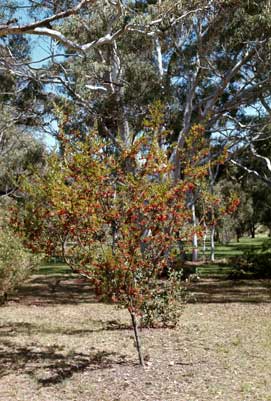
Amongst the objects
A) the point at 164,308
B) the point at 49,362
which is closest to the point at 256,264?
the point at 164,308

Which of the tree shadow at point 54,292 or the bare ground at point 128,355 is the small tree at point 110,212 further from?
the tree shadow at point 54,292

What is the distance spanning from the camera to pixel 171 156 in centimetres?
1361

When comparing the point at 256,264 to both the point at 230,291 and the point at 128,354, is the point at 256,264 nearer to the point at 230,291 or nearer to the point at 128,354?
the point at 230,291

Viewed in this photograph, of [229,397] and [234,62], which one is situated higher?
[234,62]

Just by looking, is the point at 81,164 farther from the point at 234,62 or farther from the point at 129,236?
the point at 234,62

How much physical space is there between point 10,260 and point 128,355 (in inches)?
181

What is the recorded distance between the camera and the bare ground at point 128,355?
5359 millimetres

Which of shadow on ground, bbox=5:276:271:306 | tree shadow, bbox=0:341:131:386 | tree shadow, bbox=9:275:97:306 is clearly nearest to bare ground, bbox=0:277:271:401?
tree shadow, bbox=0:341:131:386

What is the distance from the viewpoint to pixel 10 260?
10.7 meters

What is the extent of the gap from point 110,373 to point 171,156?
831cm

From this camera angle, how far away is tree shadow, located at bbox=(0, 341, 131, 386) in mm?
6109

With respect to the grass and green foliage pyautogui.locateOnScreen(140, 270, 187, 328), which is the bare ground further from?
green foliage pyautogui.locateOnScreen(140, 270, 187, 328)

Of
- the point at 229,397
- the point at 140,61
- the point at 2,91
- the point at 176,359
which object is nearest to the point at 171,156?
the point at 140,61

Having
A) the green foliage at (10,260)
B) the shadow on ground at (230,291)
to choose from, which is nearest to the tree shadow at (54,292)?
the green foliage at (10,260)
